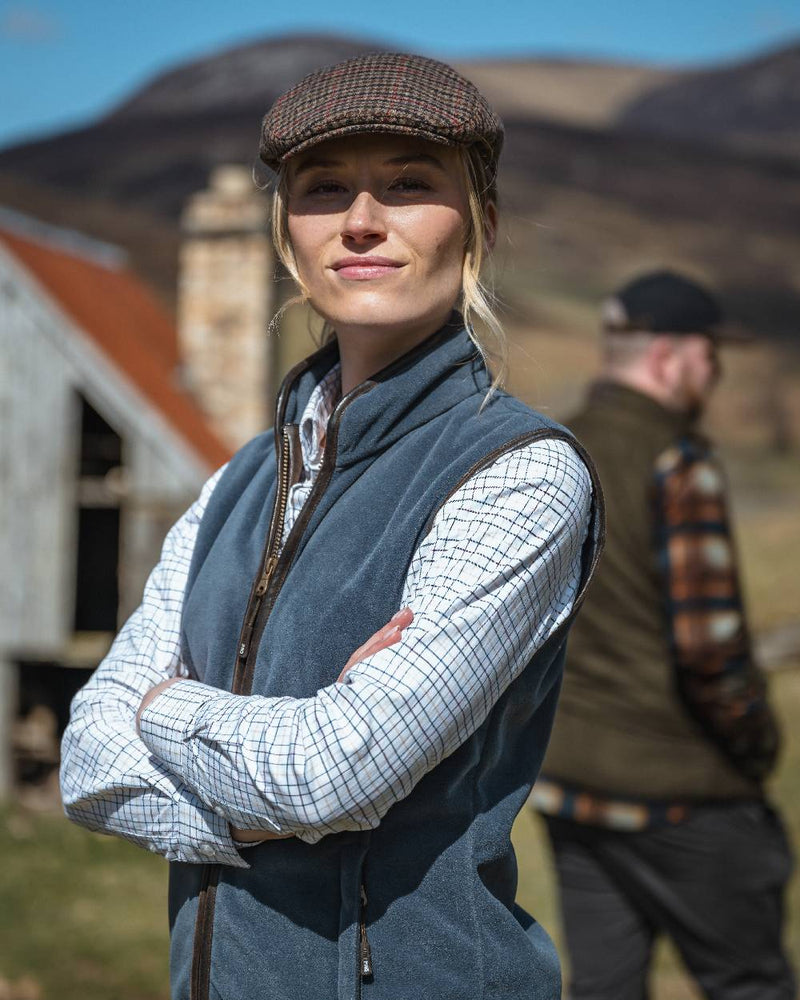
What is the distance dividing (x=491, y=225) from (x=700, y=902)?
5.94 feet

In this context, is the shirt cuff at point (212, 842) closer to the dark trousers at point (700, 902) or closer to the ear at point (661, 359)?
the dark trousers at point (700, 902)

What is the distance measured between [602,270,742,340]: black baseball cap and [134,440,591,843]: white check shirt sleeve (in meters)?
1.77

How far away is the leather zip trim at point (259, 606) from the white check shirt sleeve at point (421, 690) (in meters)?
0.09

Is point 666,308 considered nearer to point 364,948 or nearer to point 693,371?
point 693,371

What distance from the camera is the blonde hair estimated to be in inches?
60.5

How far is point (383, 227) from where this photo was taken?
4.86 feet

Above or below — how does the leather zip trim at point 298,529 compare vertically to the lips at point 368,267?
below

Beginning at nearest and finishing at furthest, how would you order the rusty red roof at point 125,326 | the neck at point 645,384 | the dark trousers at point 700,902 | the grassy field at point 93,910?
the dark trousers at point 700,902 → the neck at point 645,384 → the grassy field at point 93,910 → the rusty red roof at point 125,326

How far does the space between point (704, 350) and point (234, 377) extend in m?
6.23

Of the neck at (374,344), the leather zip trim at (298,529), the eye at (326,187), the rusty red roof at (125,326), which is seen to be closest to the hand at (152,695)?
the leather zip trim at (298,529)

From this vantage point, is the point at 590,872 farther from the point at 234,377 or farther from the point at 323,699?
the point at 234,377

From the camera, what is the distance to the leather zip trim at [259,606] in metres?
1.45

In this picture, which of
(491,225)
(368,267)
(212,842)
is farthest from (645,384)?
(212,842)

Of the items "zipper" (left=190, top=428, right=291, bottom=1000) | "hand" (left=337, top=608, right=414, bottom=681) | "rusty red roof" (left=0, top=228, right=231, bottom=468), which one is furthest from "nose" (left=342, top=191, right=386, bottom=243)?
"rusty red roof" (left=0, top=228, right=231, bottom=468)
